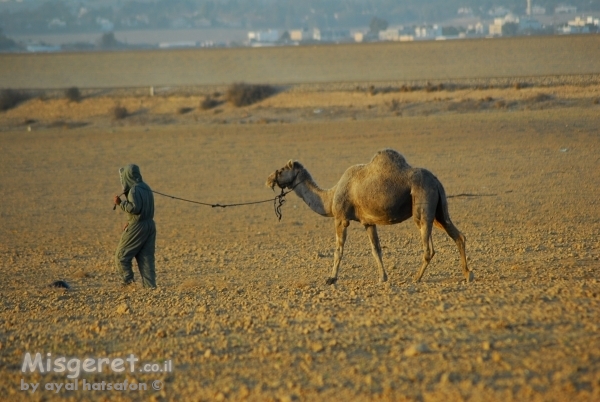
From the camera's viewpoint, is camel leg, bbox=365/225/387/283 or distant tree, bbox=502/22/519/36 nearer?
camel leg, bbox=365/225/387/283

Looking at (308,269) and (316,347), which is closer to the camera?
(316,347)

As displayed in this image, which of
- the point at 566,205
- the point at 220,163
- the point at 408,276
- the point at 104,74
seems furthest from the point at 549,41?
the point at 408,276

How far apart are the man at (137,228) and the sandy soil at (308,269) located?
0.34 m

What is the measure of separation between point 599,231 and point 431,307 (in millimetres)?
8379

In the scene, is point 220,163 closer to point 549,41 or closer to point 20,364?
point 20,364

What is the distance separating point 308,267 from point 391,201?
2812 mm

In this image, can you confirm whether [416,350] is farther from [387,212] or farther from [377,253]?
[377,253]

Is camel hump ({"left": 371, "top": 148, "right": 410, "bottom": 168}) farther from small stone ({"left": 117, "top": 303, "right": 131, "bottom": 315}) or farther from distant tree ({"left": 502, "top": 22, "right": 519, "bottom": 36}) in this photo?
distant tree ({"left": 502, "top": 22, "right": 519, "bottom": 36})

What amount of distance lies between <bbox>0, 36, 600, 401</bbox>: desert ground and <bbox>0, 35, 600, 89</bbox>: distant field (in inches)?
941

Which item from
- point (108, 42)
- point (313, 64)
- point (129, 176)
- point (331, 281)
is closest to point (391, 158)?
point (331, 281)

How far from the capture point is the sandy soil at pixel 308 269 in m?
7.71

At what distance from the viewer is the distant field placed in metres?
61.6

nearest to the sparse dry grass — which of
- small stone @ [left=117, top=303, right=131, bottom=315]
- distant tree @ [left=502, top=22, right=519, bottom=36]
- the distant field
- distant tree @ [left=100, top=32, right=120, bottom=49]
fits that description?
the distant field

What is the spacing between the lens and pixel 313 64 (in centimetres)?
7169
